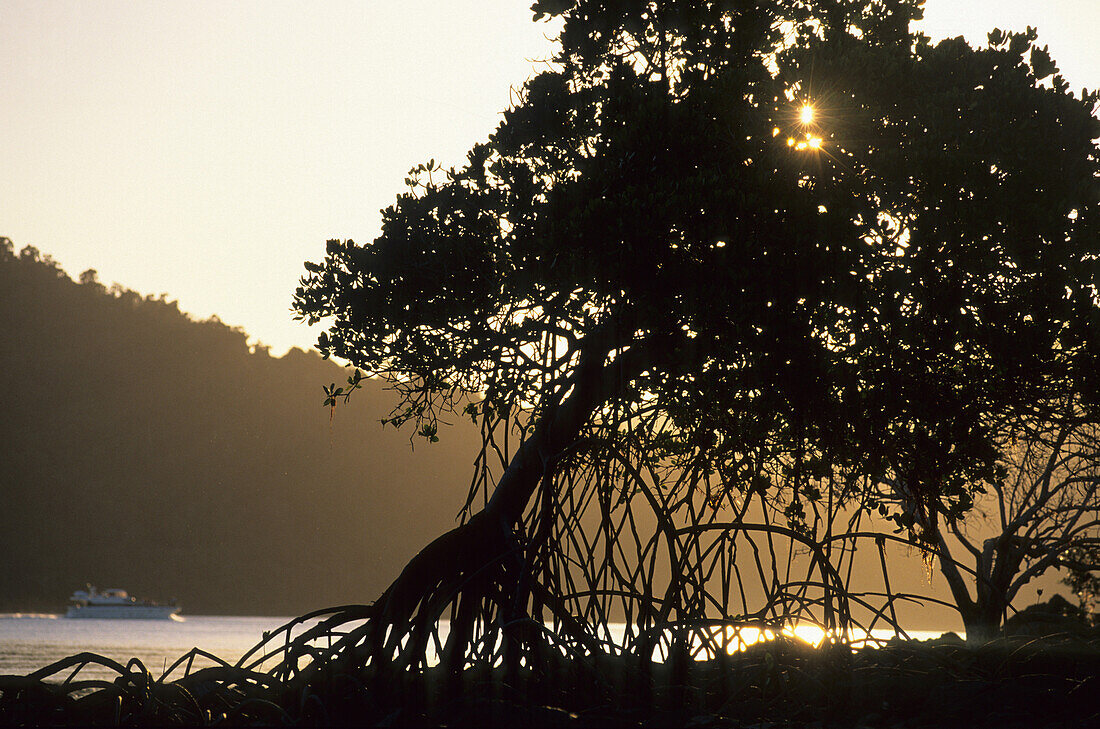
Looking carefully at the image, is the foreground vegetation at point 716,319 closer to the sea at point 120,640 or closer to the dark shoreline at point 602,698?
the dark shoreline at point 602,698

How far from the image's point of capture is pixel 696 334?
340 inches

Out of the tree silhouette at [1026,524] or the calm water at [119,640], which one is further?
the calm water at [119,640]

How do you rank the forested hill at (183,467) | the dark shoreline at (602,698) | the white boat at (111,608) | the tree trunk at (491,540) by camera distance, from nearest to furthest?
the dark shoreline at (602,698), the tree trunk at (491,540), the white boat at (111,608), the forested hill at (183,467)

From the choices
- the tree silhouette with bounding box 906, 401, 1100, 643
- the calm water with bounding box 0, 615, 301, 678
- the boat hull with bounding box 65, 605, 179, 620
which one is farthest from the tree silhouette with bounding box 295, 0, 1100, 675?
the boat hull with bounding box 65, 605, 179, 620

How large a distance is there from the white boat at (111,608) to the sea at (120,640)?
39.4 inches

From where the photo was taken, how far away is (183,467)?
8669cm

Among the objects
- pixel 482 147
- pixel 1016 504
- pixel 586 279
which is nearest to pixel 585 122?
pixel 482 147

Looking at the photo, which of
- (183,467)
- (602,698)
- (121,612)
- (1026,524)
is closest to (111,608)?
(121,612)

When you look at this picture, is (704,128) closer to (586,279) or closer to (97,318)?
(586,279)

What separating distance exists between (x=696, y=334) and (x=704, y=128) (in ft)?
5.81

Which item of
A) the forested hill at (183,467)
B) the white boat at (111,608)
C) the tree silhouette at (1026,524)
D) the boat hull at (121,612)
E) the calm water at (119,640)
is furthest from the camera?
the forested hill at (183,467)

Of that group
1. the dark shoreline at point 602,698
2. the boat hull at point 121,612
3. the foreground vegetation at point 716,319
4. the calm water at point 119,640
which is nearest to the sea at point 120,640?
the calm water at point 119,640

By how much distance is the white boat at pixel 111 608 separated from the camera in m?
68.2

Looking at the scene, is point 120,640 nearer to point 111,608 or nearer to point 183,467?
point 111,608
